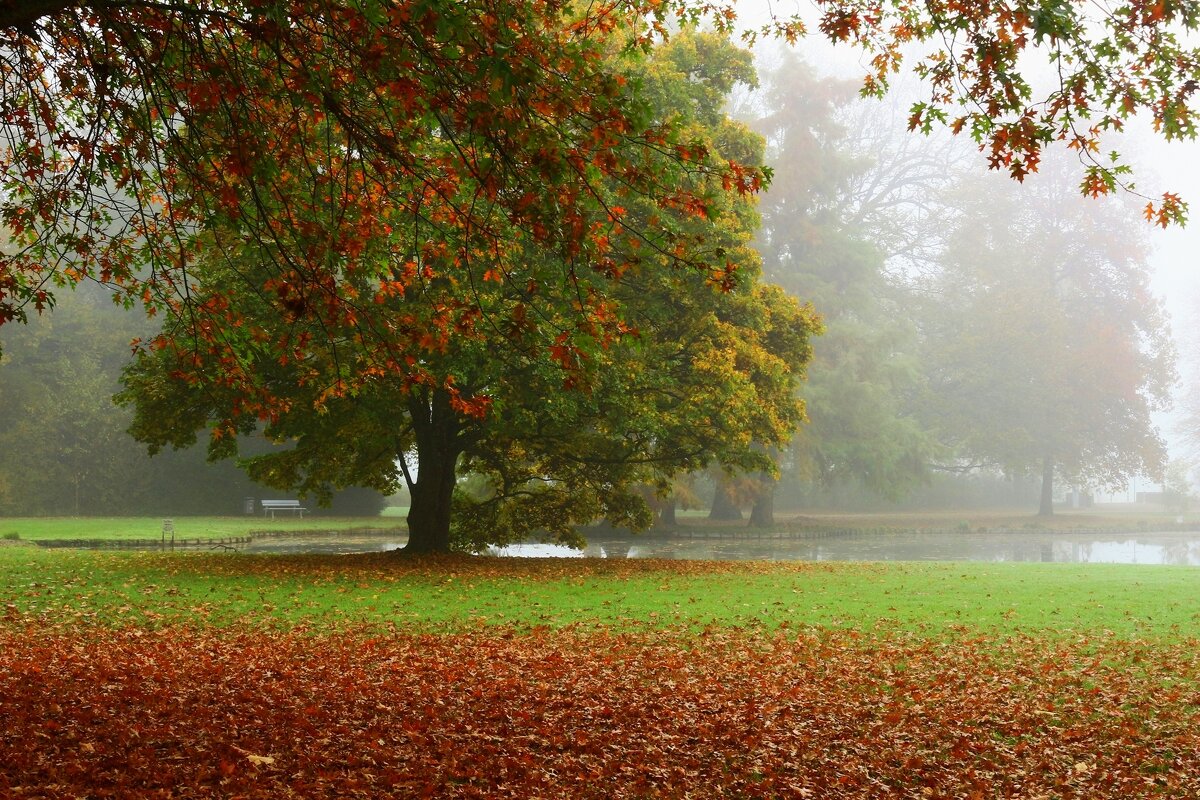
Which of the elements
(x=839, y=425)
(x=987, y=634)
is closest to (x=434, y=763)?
(x=987, y=634)

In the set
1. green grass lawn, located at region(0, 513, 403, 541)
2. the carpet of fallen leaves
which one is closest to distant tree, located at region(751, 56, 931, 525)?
green grass lawn, located at region(0, 513, 403, 541)

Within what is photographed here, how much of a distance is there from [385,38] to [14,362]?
108 ft

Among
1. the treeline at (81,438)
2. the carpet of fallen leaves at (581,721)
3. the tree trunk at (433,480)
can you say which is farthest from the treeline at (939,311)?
the carpet of fallen leaves at (581,721)

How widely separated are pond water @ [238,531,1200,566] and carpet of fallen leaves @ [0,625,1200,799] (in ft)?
49.0

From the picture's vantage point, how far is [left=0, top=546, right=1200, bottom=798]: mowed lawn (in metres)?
5.04

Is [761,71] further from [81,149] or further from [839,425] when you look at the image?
[81,149]

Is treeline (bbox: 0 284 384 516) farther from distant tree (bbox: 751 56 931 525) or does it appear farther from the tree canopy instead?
distant tree (bbox: 751 56 931 525)

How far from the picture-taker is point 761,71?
40.5 metres

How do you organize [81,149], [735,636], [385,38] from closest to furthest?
[385,38]
[81,149]
[735,636]

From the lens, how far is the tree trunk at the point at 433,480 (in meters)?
17.5

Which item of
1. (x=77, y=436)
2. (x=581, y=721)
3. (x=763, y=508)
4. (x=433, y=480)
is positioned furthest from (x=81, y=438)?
(x=581, y=721)

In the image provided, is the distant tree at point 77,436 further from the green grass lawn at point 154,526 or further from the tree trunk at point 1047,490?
the tree trunk at point 1047,490

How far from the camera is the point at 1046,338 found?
43.0 m

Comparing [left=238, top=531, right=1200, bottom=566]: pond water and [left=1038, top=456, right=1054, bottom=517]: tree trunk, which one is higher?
[left=1038, top=456, right=1054, bottom=517]: tree trunk
